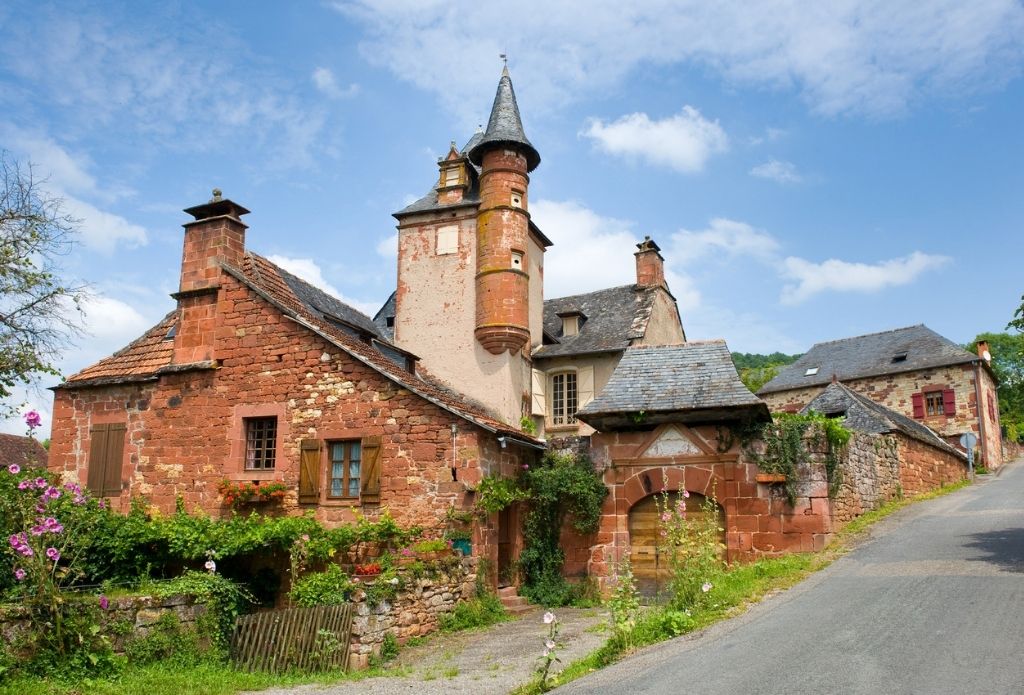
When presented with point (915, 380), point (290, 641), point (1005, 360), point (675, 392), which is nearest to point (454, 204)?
point (675, 392)

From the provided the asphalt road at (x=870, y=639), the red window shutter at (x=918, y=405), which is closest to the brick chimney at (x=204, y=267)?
the asphalt road at (x=870, y=639)

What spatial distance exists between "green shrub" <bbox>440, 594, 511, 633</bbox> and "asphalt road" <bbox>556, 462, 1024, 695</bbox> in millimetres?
5265

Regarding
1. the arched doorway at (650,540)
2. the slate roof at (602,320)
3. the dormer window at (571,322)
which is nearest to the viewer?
the arched doorway at (650,540)

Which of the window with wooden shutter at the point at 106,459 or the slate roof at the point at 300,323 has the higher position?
the slate roof at the point at 300,323

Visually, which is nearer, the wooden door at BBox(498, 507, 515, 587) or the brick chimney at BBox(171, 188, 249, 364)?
the wooden door at BBox(498, 507, 515, 587)

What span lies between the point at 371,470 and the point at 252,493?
2.31 m

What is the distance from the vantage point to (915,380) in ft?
116

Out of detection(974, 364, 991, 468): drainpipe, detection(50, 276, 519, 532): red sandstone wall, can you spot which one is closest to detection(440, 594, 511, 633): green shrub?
detection(50, 276, 519, 532): red sandstone wall

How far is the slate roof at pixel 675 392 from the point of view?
14195mm

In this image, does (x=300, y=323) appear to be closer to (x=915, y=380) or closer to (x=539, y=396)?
(x=539, y=396)

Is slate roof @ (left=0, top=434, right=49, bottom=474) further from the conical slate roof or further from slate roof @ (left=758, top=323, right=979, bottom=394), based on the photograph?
slate roof @ (left=758, top=323, right=979, bottom=394)

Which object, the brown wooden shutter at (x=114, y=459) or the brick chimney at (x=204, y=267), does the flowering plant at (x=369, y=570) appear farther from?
the brown wooden shutter at (x=114, y=459)

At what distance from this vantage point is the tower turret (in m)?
19.9

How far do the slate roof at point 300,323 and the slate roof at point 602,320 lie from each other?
19.7ft
